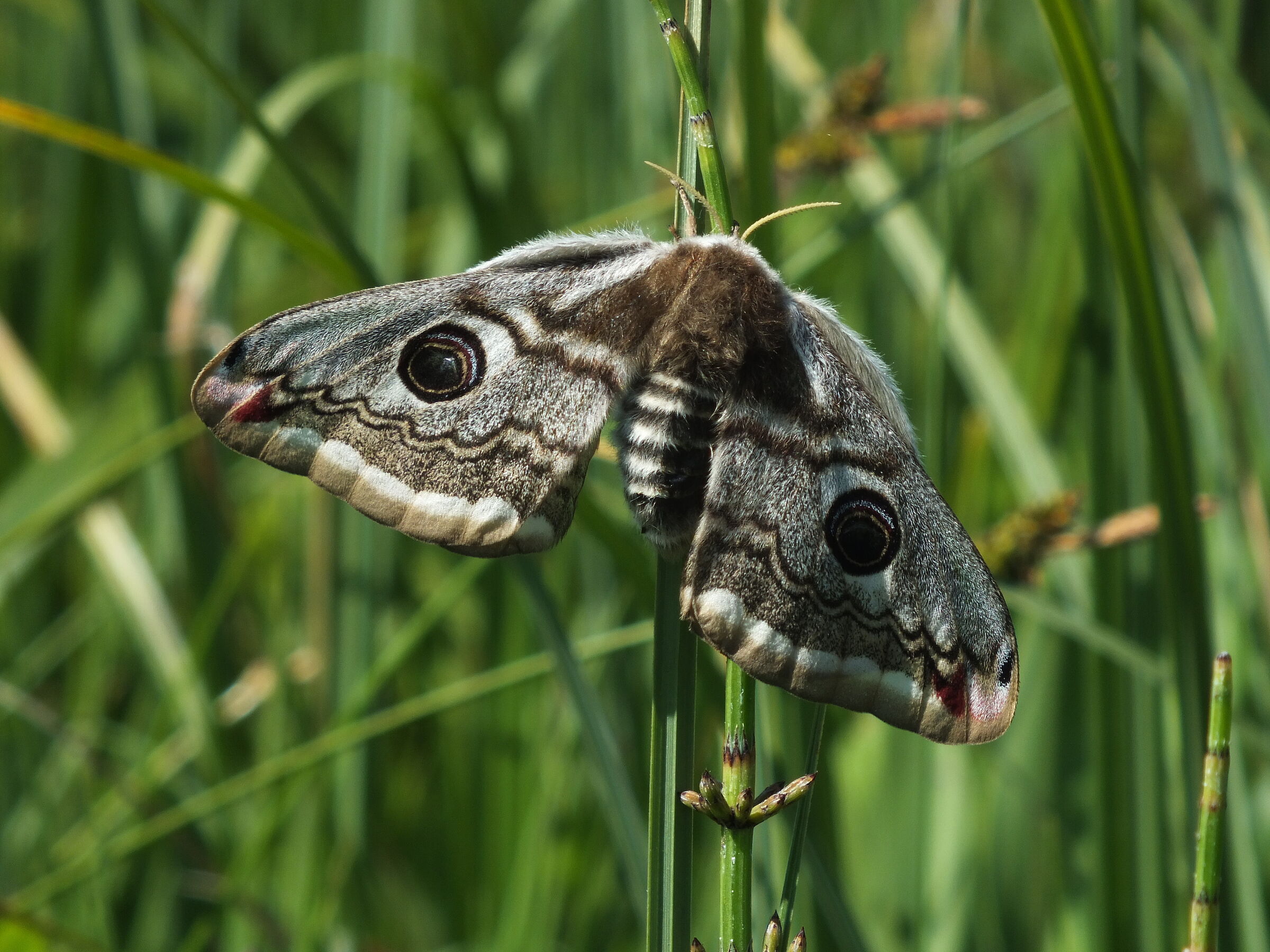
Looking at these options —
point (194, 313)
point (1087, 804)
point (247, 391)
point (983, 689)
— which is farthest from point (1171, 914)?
point (194, 313)

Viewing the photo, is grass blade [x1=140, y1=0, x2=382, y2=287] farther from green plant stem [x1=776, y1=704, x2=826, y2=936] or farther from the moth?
green plant stem [x1=776, y1=704, x2=826, y2=936]

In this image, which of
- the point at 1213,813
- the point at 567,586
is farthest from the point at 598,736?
the point at 567,586

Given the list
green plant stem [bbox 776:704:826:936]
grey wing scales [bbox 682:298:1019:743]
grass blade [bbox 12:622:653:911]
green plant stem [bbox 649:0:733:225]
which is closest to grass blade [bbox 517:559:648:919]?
grass blade [bbox 12:622:653:911]

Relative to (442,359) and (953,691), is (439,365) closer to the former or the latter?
(442,359)

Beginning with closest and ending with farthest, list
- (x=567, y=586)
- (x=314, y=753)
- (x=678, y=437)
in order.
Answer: (x=678, y=437)
(x=314, y=753)
(x=567, y=586)

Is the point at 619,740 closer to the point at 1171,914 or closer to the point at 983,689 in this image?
the point at 1171,914

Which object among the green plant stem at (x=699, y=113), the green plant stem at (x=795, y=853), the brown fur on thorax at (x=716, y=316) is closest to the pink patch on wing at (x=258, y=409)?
the brown fur on thorax at (x=716, y=316)
